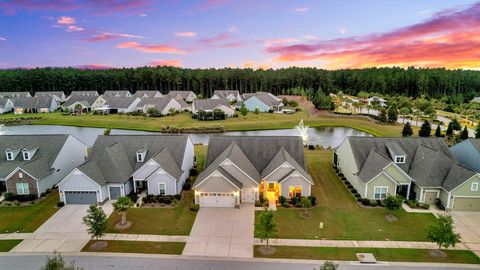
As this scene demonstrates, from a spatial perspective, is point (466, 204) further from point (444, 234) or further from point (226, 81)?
point (226, 81)

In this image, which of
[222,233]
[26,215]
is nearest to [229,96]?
[26,215]

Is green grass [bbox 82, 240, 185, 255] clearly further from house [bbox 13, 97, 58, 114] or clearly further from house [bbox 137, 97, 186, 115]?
house [bbox 13, 97, 58, 114]

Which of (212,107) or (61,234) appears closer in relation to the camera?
(61,234)

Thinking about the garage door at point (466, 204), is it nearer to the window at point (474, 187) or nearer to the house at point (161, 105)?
the window at point (474, 187)

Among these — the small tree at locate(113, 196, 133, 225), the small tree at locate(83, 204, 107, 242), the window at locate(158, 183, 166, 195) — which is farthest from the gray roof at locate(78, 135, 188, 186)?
the small tree at locate(83, 204, 107, 242)

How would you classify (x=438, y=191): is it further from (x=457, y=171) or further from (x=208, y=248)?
(x=208, y=248)
